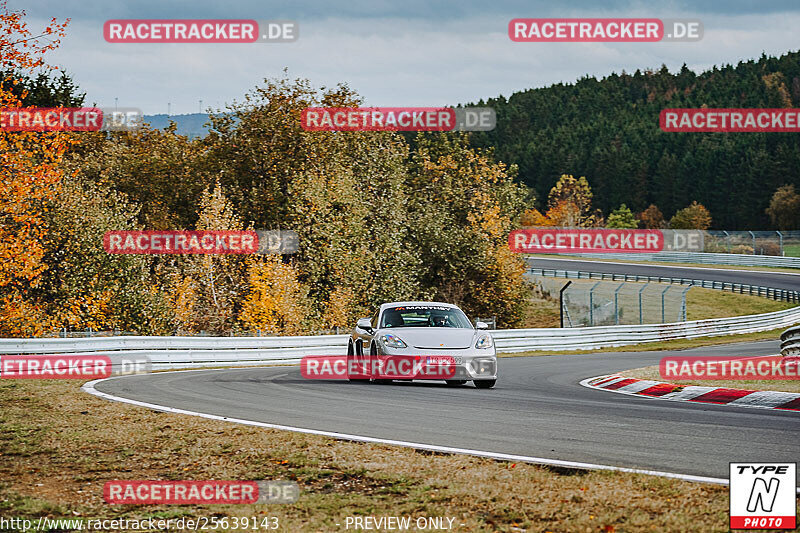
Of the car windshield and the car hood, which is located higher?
the car windshield

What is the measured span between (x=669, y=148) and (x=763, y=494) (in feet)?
484

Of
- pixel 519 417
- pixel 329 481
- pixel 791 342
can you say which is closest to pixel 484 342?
pixel 519 417

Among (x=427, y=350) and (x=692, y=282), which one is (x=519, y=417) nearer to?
(x=427, y=350)

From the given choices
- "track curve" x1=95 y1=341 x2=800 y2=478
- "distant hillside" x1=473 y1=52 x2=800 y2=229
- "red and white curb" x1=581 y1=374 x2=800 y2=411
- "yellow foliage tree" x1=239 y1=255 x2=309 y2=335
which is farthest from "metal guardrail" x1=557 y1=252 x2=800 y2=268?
"track curve" x1=95 y1=341 x2=800 y2=478

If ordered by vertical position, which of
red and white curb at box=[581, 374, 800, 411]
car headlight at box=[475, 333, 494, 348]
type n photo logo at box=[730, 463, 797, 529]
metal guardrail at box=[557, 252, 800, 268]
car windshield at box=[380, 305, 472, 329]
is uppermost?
metal guardrail at box=[557, 252, 800, 268]

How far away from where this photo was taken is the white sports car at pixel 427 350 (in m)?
14.4

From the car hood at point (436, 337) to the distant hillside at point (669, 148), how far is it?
4481 inches

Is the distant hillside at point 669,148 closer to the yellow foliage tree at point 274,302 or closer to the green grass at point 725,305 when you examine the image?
the green grass at point 725,305

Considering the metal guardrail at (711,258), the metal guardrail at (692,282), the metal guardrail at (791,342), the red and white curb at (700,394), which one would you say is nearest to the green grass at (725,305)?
the metal guardrail at (692,282)

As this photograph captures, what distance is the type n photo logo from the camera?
5113 millimetres

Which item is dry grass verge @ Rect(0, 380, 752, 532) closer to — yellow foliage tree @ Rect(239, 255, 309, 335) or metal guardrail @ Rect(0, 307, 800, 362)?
metal guardrail @ Rect(0, 307, 800, 362)

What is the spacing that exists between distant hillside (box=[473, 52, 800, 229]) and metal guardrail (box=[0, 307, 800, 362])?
87460mm

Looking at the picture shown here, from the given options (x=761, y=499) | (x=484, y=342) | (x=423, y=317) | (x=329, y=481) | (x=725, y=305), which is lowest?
(x=725, y=305)

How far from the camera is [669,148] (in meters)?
145
